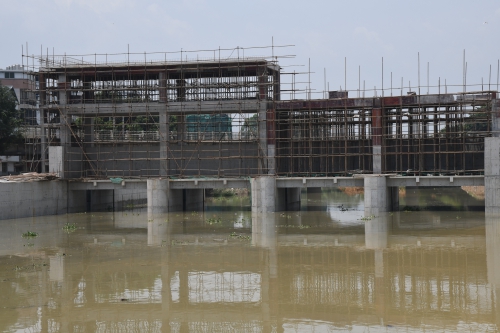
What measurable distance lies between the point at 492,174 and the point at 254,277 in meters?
24.9

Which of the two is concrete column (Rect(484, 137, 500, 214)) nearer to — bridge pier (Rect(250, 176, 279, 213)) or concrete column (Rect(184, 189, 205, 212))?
bridge pier (Rect(250, 176, 279, 213))

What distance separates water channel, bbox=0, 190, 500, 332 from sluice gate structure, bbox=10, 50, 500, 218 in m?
8.30

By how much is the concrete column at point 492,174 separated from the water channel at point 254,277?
13.2 feet

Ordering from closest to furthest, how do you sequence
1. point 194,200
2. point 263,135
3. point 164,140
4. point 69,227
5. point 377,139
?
point 69,227, point 377,139, point 263,135, point 164,140, point 194,200

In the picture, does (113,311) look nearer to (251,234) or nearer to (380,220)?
(251,234)

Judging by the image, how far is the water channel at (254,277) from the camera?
53.6 ft

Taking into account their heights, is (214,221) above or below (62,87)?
below

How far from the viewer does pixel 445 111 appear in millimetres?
44625

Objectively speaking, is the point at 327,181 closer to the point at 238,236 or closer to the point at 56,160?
the point at 238,236

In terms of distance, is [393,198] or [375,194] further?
[393,198]

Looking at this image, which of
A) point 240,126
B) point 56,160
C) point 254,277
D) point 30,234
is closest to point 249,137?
point 240,126

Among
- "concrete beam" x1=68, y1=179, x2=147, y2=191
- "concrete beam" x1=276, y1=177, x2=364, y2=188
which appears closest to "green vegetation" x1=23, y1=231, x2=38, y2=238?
"concrete beam" x1=68, y1=179, x2=147, y2=191

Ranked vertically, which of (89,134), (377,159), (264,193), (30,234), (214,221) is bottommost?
(30,234)

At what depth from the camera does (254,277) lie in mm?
21469
